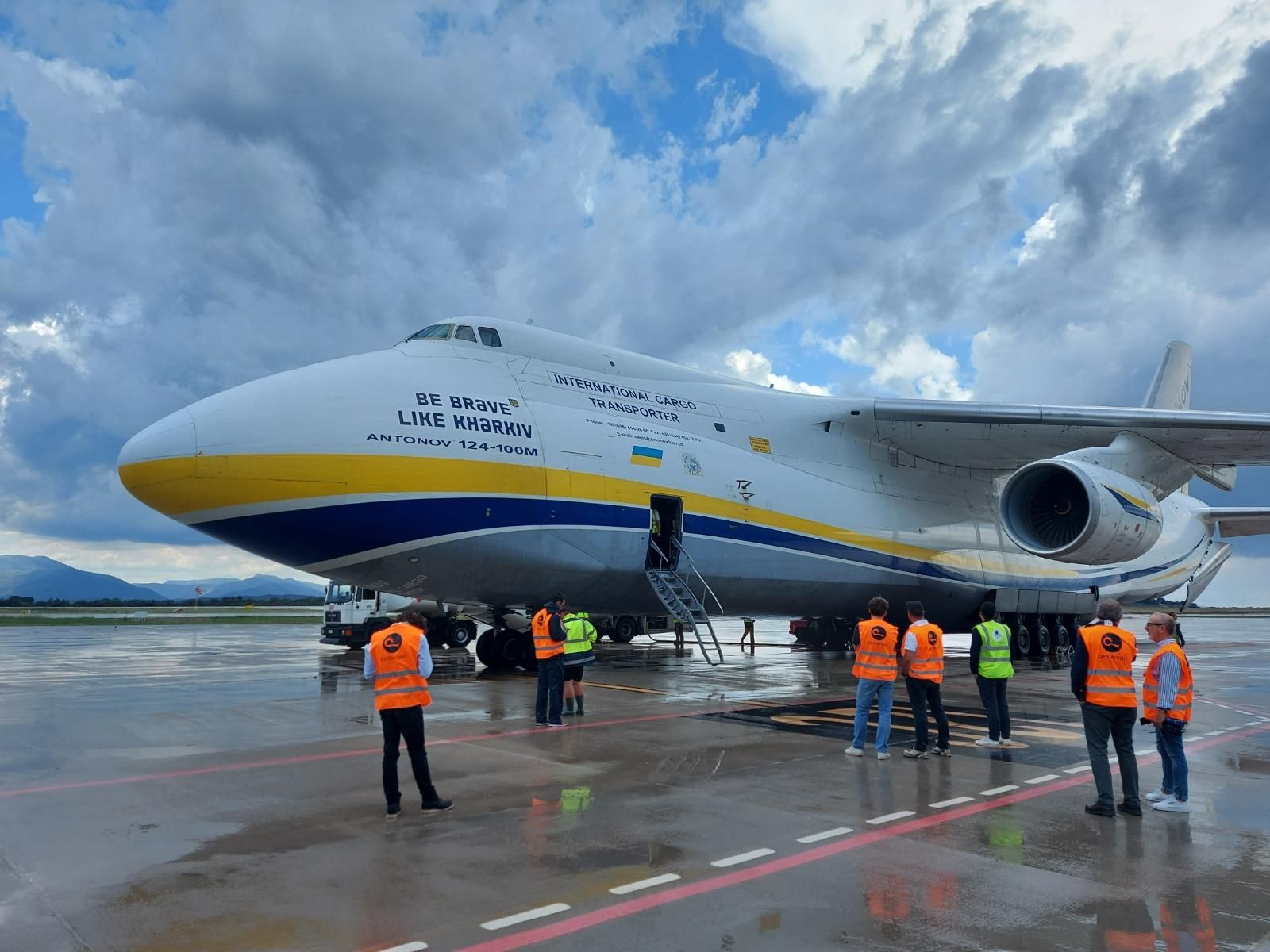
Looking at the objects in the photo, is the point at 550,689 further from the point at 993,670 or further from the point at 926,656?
the point at 993,670

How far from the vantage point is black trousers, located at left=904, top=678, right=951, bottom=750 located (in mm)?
7555

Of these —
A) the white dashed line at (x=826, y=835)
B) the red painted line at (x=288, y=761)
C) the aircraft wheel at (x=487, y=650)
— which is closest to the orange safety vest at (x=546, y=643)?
the red painted line at (x=288, y=761)

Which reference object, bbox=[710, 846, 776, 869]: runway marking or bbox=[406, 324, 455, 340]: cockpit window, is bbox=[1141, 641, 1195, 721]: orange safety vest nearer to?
bbox=[710, 846, 776, 869]: runway marking

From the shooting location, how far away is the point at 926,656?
316 inches

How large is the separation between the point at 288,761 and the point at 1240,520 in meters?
23.6

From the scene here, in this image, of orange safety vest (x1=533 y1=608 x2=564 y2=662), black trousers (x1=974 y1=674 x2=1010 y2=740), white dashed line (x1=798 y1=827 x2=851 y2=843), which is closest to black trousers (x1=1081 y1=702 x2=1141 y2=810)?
white dashed line (x1=798 y1=827 x2=851 y2=843)

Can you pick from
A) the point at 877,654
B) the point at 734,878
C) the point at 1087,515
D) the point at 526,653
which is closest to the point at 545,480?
the point at 526,653

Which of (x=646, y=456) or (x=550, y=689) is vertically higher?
(x=646, y=456)

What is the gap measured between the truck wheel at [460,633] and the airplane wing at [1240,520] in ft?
61.1

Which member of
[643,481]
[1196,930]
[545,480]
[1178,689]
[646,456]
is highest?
[646,456]

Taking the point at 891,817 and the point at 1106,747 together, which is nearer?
the point at 891,817

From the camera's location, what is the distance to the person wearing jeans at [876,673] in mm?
7586

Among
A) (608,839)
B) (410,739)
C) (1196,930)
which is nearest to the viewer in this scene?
(1196,930)

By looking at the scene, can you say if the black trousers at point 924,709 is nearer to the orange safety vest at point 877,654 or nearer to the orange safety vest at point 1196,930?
the orange safety vest at point 877,654
